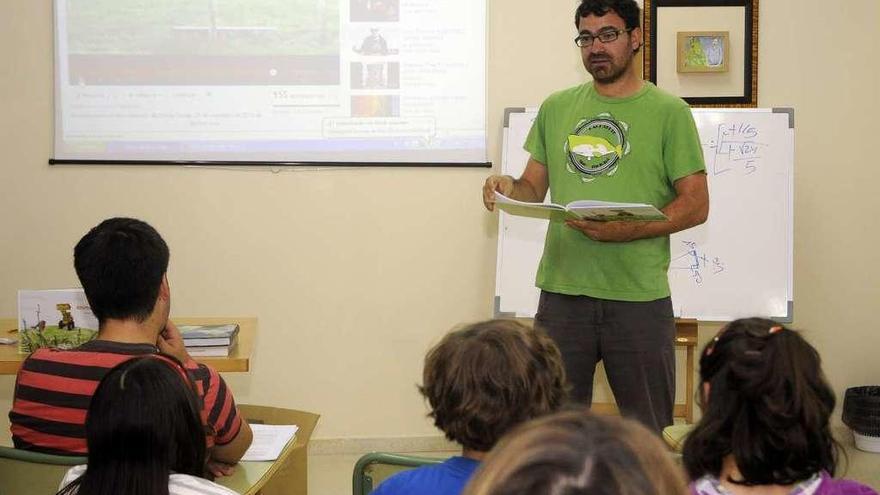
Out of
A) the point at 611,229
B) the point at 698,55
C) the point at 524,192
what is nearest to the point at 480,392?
the point at 611,229

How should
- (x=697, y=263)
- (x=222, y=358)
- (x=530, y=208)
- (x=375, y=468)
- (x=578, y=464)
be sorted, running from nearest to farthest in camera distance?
(x=578, y=464), (x=375, y=468), (x=530, y=208), (x=222, y=358), (x=697, y=263)

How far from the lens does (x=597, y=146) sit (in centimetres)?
275

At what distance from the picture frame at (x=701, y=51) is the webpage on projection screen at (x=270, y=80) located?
0.86 m

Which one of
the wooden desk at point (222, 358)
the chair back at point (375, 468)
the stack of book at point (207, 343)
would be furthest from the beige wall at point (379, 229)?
the chair back at point (375, 468)

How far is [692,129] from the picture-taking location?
8.87 ft

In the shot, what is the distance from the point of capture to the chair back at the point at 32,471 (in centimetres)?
179

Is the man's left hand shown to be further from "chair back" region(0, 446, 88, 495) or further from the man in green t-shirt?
"chair back" region(0, 446, 88, 495)

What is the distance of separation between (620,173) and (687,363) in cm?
173

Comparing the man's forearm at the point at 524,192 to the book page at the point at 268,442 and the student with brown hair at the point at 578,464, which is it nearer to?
the book page at the point at 268,442

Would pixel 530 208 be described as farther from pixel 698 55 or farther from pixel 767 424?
pixel 698 55

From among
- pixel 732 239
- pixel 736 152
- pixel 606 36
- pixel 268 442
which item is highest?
pixel 606 36

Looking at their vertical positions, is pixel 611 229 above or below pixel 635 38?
below

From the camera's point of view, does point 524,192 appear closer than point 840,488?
No

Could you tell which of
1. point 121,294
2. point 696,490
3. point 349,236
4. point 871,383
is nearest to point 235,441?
point 121,294
